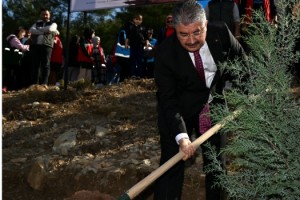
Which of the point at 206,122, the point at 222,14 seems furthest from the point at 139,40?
the point at 206,122

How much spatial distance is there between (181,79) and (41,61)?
5716 millimetres

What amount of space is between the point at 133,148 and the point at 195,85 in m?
2.48

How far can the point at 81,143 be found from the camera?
20.2 ft

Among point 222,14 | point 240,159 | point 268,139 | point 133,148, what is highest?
point 222,14

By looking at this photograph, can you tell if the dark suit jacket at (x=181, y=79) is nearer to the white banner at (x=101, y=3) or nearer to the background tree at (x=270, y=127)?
the background tree at (x=270, y=127)

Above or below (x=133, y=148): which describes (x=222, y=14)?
above

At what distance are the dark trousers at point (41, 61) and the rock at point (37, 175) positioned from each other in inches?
135

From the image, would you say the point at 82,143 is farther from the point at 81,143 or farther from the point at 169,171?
the point at 169,171

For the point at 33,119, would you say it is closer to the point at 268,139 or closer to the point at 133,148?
the point at 133,148

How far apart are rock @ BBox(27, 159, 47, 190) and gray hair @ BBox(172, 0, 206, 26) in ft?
9.51

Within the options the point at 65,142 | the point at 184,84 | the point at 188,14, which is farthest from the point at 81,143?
the point at 188,14

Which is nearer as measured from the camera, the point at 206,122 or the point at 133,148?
the point at 206,122

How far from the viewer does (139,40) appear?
899 cm

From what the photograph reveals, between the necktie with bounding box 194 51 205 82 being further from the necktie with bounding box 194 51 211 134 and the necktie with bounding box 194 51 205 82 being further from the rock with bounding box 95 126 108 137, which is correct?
the rock with bounding box 95 126 108 137
